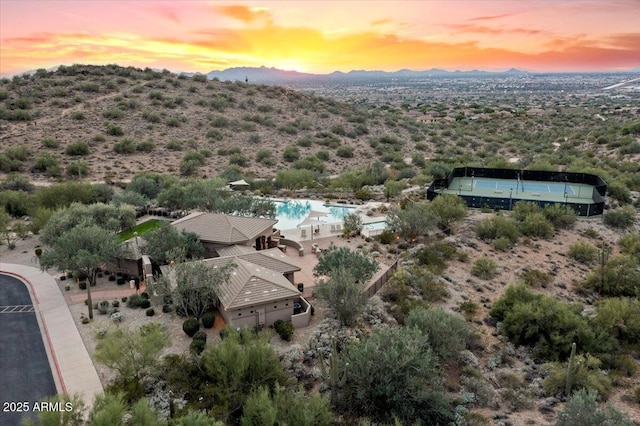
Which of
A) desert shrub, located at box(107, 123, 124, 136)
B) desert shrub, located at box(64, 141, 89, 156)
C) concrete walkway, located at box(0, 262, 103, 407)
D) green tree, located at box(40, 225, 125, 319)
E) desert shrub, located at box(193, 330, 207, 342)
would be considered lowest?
concrete walkway, located at box(0, 262, 103, 407)

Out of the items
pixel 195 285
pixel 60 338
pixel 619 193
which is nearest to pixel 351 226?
pixel 195 285

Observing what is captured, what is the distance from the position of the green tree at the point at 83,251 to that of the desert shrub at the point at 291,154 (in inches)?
1721

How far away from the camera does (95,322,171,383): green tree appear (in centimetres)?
1772

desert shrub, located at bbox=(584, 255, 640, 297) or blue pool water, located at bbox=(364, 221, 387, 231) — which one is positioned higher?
blue pool water, located at bbox=(364, 221, 387, 231)

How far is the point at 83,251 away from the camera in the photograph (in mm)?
26453

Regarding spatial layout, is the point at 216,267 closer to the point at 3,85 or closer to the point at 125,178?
the point at 125,178

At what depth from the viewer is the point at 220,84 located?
10512 centimetres


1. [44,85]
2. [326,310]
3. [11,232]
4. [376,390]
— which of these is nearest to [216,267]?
[326,310]

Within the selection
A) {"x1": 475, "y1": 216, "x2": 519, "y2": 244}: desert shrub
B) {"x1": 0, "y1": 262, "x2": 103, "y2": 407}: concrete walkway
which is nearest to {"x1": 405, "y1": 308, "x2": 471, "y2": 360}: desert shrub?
{"x1": 0, "y1": 262, "x2": 103, "y2": 407}: concrete walkway

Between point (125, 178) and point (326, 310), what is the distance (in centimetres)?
4110

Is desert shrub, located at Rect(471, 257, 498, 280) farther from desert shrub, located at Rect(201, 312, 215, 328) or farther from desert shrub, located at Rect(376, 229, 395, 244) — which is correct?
desert shrub, located at Rect(201, 312, 215, 328)

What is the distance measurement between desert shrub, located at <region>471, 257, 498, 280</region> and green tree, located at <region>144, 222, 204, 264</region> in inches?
733

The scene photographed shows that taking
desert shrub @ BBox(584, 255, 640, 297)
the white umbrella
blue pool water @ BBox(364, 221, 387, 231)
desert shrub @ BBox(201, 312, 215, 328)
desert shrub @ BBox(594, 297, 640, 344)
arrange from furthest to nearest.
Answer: blue pool water @ BBox(364, 221, 387, 231)
the white umbrella
desert shrub @ BBox(584, 255, 640, 297)
desert shrub @ BBox(594, 297, 640, 344)
desert shrub @ BBox(201, 312, 215, 328)

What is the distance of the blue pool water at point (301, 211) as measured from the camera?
3862cm
